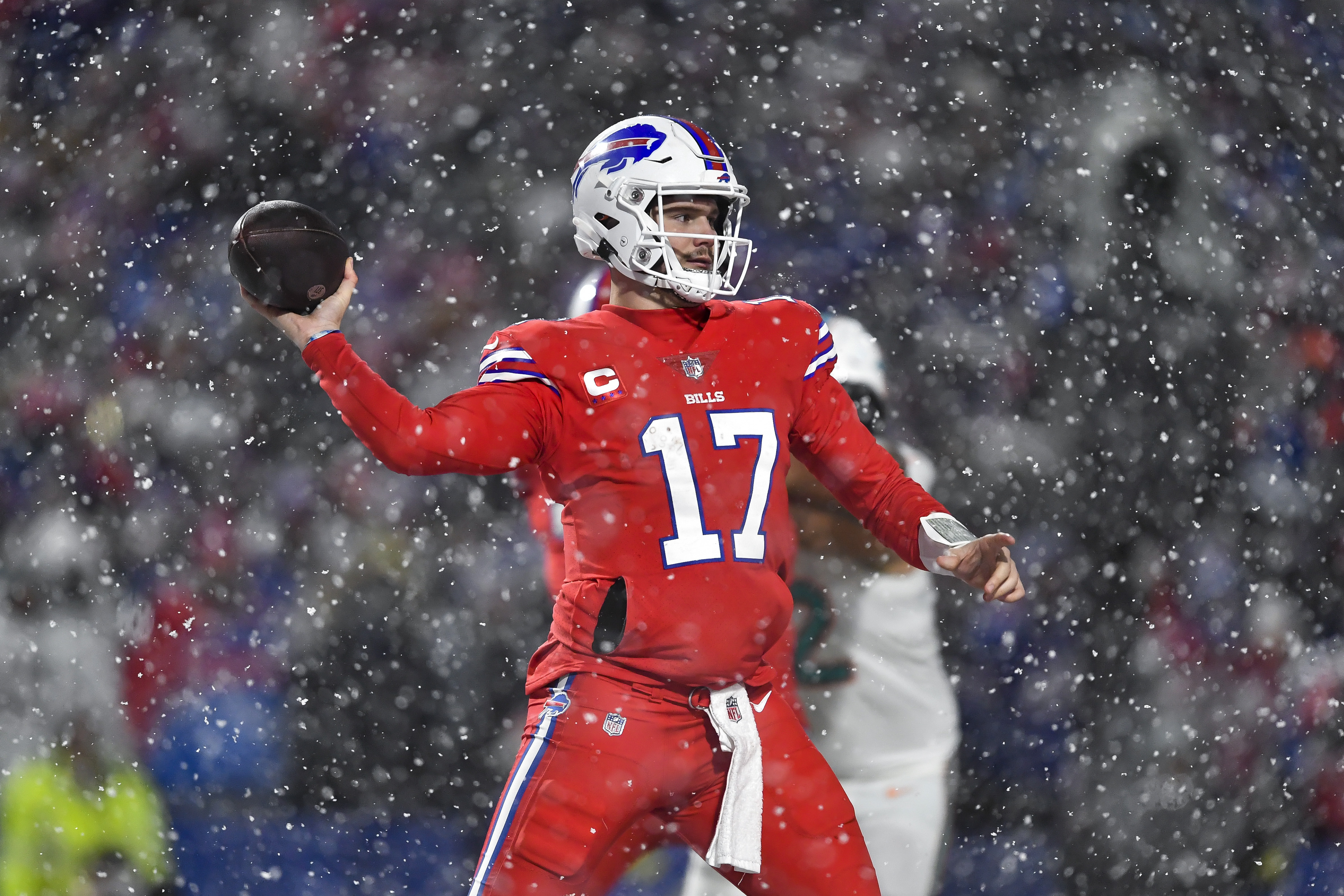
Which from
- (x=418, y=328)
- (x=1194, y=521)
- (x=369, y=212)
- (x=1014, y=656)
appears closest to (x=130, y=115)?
(x=369, y=212)

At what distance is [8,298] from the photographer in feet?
9.80

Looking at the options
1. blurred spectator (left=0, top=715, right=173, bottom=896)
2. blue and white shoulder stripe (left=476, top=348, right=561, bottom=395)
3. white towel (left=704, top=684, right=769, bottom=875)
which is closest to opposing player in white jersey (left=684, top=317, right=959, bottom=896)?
white towel (left=704, top=684, right=769, bottom=875)

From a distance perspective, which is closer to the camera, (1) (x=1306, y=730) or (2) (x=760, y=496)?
(2) (x=760, y=496)

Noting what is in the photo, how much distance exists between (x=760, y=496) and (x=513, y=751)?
68 centimetres

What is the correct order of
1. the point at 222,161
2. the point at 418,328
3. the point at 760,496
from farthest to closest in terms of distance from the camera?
the point at 222,161 → the point at 418,328 → the point at 760,496

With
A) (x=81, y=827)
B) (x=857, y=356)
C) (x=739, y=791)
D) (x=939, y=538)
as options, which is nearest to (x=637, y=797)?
(x=739, y=791)

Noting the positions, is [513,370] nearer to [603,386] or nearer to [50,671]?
[603,386]

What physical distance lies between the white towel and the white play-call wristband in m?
0.41

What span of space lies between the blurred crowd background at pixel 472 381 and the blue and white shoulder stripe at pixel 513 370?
7.9 inches

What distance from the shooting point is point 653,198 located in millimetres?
2424

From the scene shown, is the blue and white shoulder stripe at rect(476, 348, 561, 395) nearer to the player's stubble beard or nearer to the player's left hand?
the player's stubble beard

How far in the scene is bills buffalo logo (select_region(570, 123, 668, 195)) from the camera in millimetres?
2426

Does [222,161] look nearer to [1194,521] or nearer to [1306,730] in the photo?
[1194,521]

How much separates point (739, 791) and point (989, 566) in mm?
579
